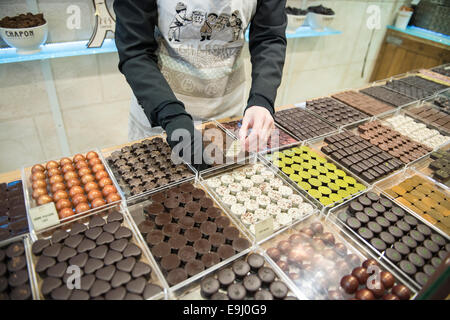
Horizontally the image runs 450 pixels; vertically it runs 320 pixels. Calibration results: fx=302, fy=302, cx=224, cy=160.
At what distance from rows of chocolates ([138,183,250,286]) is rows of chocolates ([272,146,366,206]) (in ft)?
1.90

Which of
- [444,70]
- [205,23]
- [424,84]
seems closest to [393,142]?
[424,84]

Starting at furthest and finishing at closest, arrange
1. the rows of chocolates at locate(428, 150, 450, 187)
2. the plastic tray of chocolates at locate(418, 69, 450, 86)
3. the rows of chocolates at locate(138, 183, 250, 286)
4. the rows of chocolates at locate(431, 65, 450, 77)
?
the rows of chocolates at locate(431, 65, 450, 77)
the plastic tray of chocolates at locate(418, 69, 450, 86)
the rows of chocolates at locate(428, 150, 450, 187)
the rows of chocolates at locate(138, 183, 250, 286)

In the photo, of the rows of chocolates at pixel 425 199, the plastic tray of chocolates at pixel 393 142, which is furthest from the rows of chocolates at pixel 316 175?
the plastic tray of chocolates at pixel 393 142

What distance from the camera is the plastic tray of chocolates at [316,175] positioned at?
182 cm

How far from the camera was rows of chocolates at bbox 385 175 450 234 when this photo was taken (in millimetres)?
1694

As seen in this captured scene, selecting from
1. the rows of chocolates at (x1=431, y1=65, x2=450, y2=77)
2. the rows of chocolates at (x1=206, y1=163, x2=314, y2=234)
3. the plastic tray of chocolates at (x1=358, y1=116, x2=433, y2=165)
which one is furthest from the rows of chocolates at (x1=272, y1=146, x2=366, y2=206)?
the rows of chocolates at (x1=431, y1=65, x2=450, y2=77)

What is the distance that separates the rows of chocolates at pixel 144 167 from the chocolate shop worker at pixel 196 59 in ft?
0.71

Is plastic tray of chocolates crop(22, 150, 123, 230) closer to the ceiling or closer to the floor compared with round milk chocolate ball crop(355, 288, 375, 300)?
closer to the ceiling

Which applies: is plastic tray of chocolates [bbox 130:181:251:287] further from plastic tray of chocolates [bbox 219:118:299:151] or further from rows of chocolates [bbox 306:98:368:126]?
rows of chocolates [bbox 306:98:368:126]

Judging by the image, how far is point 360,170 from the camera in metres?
2.00

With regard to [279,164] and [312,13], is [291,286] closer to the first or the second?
[279,164]

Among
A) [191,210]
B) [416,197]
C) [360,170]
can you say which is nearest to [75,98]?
[191,210]

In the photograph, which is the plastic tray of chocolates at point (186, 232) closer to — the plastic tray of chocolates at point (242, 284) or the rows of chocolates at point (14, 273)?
the plastic tray of chocolates at point (242, 284)

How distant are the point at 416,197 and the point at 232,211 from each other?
115cm
